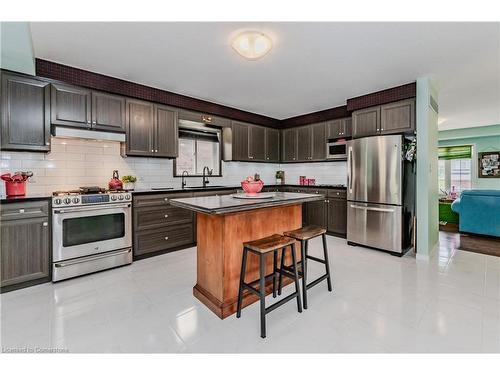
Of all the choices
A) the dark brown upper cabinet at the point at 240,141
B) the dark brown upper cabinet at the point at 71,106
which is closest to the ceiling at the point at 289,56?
the dark brown upper cabinet at the point at 71,106

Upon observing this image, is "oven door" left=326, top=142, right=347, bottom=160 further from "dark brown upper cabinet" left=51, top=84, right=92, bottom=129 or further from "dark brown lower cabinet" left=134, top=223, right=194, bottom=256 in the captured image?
"dark brown upper cabinet" left=51, top=84, right=92, bottom=129

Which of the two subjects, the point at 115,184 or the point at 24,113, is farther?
the point at 115,184

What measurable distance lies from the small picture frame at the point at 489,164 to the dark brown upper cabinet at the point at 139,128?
8917 millimetres

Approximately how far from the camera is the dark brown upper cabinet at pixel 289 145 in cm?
576

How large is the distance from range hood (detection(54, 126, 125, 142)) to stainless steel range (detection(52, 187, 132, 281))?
67cm

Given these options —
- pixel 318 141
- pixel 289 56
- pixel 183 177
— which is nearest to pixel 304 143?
pixel 318 141

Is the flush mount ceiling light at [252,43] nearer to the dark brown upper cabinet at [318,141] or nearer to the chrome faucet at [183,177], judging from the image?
the chrome faucet at [183,177]

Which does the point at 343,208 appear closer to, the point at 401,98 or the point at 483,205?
the point at 401,98

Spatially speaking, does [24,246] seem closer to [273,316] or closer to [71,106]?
[71,106]

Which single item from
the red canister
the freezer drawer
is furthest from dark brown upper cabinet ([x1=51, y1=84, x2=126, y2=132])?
the freezer drawer

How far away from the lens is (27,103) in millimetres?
2824

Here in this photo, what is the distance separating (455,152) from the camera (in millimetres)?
7879

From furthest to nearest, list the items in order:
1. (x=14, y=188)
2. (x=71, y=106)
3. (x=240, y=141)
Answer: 1. (x=240, y=141)
2. (x=71, y=106)
3. (x=14, y=188)

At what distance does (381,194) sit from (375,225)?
0.49m
